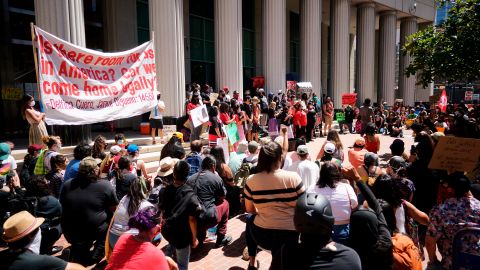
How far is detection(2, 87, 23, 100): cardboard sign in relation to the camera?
12992mm

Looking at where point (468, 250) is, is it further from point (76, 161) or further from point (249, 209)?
point (76, 161)

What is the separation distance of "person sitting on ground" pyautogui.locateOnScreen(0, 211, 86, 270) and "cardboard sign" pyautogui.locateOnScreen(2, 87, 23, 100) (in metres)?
12.6

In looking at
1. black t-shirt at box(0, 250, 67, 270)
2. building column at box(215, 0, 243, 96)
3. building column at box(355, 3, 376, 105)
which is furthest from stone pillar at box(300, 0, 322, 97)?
black t-shirt at box(0, 250, 67, 270)

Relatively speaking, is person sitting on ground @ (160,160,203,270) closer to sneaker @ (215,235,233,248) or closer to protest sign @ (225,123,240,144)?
sneaker @ (215,235,233,248)

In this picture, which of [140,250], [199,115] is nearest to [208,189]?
[140,250]

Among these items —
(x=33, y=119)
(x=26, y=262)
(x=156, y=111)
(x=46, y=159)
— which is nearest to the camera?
(x=26, y=262)

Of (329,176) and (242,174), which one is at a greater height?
(329,176)

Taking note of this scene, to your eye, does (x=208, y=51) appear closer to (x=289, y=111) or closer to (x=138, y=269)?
(x=289, y=111)

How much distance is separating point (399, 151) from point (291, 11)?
2176 cm

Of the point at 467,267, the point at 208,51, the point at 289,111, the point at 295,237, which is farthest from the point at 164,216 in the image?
the point at 208,51

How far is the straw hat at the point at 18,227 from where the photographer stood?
98.7 inches

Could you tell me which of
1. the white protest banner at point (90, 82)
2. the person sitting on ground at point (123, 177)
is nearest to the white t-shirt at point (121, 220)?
the person sitting on ground at point (123, 177)

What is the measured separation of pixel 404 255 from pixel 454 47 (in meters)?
7.16

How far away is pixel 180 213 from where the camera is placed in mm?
3842
